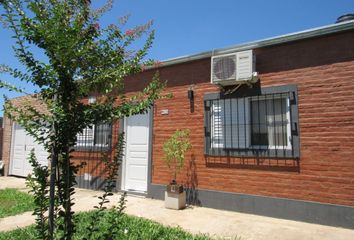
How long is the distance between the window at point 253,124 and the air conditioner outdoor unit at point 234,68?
0.42 meters

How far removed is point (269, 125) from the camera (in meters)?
6.14

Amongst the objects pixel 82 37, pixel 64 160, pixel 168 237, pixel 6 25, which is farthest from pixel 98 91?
pixel 168 237

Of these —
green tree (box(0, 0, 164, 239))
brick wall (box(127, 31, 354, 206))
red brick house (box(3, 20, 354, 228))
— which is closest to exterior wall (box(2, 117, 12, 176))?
red brick house (box(3, 20, 354, 228))

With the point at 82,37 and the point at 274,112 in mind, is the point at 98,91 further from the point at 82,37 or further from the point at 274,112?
the point at 274,112

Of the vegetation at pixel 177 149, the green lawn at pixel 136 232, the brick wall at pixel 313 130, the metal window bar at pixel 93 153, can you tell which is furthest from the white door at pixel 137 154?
the green lawn at pixel 136 232

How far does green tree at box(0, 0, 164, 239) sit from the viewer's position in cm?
239

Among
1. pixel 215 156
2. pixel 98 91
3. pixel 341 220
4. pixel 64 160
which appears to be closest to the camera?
pixel 64 160

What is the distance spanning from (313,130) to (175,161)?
321 cm

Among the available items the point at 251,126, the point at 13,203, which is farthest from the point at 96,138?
the point at 251,126

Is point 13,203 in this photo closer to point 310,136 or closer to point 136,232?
point 136,232

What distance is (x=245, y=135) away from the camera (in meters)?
6.32

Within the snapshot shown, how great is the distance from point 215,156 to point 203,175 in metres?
0.55

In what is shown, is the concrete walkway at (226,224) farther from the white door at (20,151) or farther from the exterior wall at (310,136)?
the white door at (20,151)

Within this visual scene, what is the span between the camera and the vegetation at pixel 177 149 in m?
6.77
